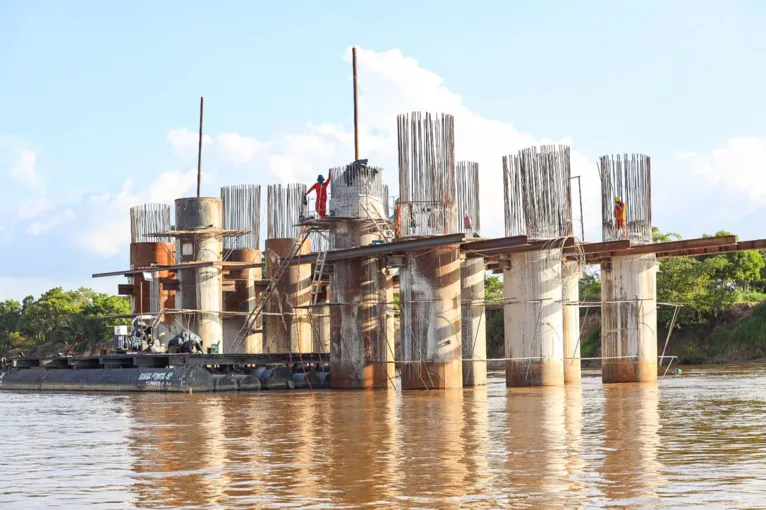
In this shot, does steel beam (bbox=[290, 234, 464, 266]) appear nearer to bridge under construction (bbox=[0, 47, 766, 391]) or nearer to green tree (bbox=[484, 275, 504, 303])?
bridge under construction (bbox=[0, 47, 766, 391])

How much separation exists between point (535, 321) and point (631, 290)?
4878 millimetres

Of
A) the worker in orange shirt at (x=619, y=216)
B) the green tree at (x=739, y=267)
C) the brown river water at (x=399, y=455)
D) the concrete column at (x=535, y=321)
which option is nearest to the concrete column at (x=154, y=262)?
the concrete column at (x=535, y=321)

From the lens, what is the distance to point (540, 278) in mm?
39406

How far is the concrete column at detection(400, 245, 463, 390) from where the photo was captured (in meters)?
37.2

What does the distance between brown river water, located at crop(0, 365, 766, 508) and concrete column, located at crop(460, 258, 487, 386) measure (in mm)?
10217

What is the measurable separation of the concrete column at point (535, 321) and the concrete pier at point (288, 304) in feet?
45.2

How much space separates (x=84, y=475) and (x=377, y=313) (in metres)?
25.6

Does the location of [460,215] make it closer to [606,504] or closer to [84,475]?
[84,475]

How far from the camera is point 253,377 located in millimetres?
43625

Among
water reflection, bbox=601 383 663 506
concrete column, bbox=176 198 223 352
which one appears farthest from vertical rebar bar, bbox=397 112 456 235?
concrete column, bbox=176 198 223 352

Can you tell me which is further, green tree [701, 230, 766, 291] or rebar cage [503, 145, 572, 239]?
green tree [701, 230, 766, 291]

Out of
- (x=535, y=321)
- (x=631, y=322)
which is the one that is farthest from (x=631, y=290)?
(x=535, y=321)

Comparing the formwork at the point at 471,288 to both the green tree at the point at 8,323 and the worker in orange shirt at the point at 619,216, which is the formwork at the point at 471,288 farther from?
the green tree at the point at 8,323

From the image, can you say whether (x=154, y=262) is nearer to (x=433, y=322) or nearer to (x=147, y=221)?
(x=147, y=221)
